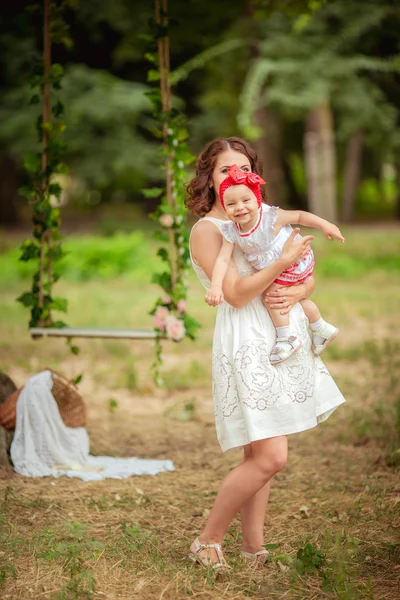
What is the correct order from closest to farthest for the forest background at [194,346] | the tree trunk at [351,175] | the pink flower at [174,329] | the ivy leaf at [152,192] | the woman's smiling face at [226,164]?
the woman's smiling face at [226,164] < the forest background at [194,346] < the ivy leaf at [152,192] < the pink flower at [174,329] < the tree trunk at [351,175]

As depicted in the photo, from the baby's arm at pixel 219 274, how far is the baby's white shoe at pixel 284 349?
286 millimetres

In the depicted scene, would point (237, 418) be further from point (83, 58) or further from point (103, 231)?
point (83, 58)

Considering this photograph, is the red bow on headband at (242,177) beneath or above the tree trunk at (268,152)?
beneath

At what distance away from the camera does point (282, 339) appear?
3.14m

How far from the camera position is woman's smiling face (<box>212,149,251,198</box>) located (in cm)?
324

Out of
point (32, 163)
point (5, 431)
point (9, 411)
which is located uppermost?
point (32, 163)

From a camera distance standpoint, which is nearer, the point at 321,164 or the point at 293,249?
the point at 293,249

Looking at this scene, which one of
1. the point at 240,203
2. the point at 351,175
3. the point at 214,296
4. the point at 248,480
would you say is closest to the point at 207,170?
the point at 240,203

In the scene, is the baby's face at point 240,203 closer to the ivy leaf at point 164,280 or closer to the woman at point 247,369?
the woman at point 247,369

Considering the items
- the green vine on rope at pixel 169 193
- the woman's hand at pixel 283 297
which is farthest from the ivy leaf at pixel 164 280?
the woman's hand at pixel 283 297

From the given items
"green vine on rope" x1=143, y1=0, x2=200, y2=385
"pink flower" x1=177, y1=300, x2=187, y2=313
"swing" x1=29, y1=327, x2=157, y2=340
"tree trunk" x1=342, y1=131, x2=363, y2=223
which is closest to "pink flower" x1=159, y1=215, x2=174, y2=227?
"green vine on rope" x1=143, y1=0, x2=200, y2=385

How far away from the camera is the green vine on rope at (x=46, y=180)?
16.5ft

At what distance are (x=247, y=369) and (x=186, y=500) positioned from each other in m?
1.42

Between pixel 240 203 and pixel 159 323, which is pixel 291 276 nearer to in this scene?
pixel 240 203
